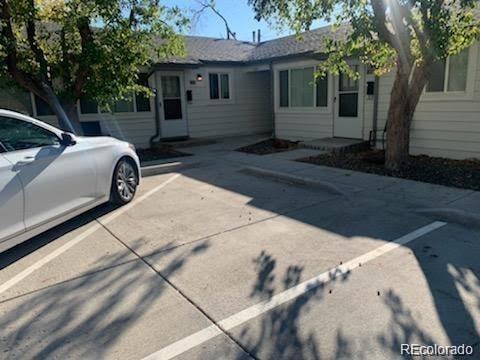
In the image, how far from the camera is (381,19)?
6508 mm

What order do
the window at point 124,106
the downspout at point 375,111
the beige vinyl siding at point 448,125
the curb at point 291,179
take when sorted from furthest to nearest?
the window at point 124,106
the downspout at point 375,111
the beige vinyl siding at point 448,125
the curb at point 291,179

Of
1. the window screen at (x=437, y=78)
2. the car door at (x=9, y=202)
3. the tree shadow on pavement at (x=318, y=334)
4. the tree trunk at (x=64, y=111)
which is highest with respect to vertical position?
the window screen at (x=437, y=78)

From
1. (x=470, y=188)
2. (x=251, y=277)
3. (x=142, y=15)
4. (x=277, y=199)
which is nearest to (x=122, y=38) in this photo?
(x=142, y=15)

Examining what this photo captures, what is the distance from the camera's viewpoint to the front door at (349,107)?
10.6 metres

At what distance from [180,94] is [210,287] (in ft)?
35.3

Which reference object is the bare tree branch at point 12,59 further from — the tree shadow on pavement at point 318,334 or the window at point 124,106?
the tree shadow on pavement at point 318,334

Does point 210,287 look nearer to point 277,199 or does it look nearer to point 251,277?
point 251,277

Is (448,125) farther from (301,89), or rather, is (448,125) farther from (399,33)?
(301,89)

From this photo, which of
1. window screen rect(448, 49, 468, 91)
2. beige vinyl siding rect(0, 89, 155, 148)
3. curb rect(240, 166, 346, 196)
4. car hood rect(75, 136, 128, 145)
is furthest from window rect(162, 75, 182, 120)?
window screen rect(448, 49, 468, 91)

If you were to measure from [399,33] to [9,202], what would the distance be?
6.28m

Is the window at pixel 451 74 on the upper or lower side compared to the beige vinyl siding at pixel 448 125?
upper

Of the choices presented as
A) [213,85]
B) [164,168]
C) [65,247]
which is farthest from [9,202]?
[213,85]

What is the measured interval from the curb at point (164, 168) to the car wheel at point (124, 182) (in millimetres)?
2140

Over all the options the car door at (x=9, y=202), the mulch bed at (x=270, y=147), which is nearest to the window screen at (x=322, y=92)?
the mulch bed at (x=270, y=147)
